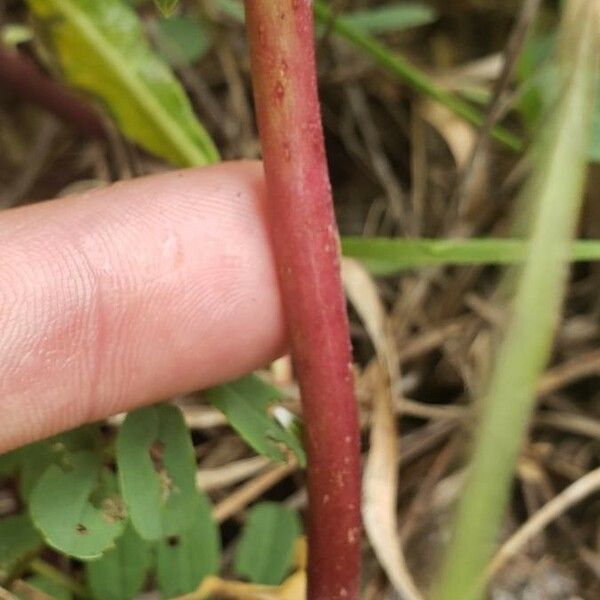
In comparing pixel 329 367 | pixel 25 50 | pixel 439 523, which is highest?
pixel 25 50

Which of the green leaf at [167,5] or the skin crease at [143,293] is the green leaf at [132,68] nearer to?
the skin crease at [143,293]

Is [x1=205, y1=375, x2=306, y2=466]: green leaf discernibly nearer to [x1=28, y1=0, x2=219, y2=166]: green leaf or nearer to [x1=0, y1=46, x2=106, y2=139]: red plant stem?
[x1=28, y1=0, x2=219, y2=166]: green leaf

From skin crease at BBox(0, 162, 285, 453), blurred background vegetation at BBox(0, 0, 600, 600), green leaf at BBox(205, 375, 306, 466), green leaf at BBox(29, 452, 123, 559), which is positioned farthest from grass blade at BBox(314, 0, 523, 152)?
green leaf at BBox(29, 452, 123, 559)

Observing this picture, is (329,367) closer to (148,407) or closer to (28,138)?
(148,407)

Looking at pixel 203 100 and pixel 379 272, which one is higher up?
pixel 203 100

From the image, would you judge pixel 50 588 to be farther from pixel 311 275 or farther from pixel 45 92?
pixel 45 92

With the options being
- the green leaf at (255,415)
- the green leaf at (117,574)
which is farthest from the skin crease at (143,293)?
the green leaf at (117,574)

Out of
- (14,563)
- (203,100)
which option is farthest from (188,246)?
(203,100)
